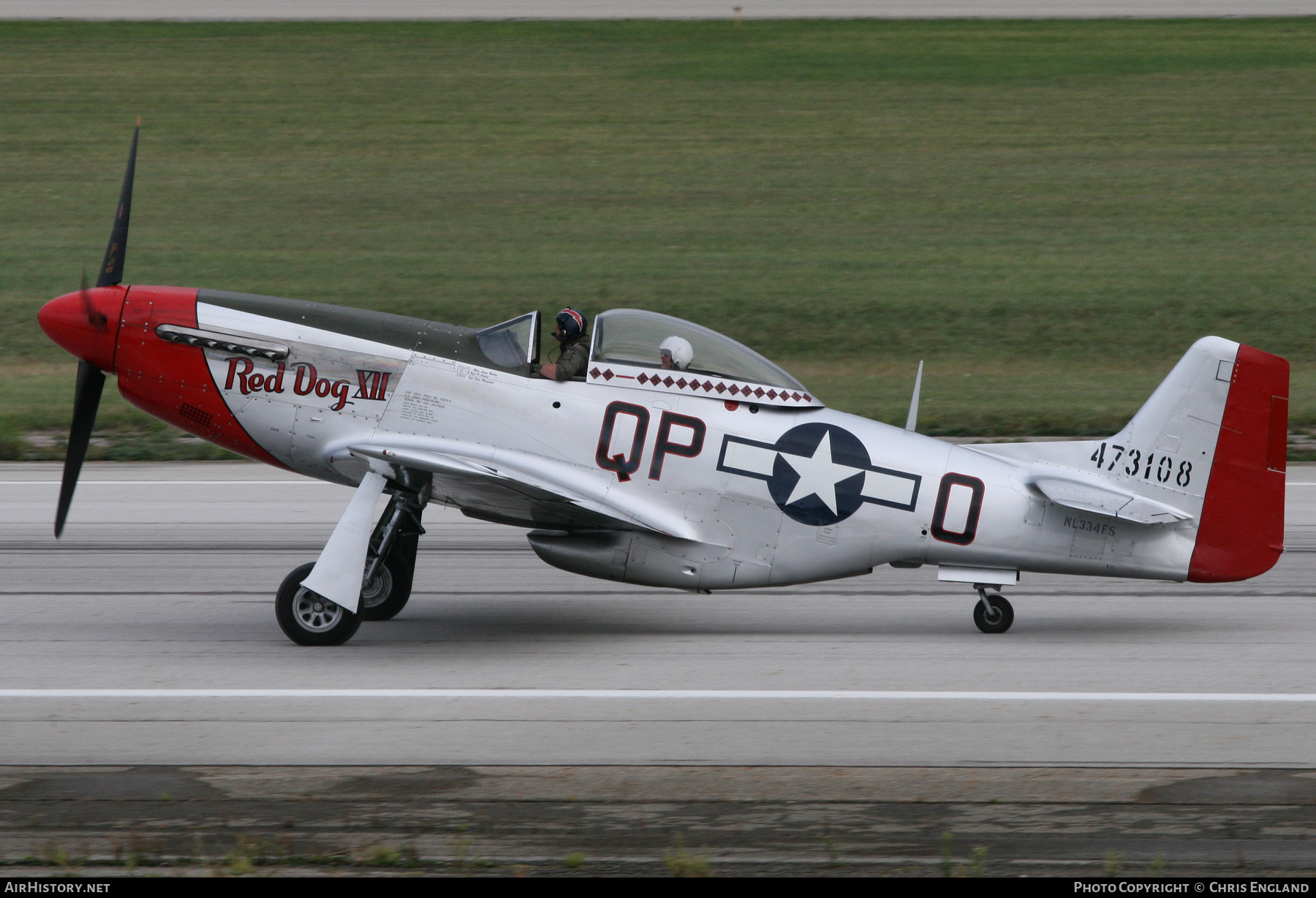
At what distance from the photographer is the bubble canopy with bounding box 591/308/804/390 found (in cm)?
975

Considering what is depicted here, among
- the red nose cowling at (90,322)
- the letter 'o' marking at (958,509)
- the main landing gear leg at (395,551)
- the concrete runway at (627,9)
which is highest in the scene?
the concrete runway at (627,9)

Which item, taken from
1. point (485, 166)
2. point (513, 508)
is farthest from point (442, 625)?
point (485, 166)

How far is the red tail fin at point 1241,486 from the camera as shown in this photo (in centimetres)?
955

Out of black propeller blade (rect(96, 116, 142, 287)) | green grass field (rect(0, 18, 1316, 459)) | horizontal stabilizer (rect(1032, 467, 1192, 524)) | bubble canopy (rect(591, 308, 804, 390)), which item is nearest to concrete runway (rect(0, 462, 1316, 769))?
horizontal stabilizer (rect(1032, 467, 1192, 524))

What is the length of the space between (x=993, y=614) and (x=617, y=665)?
Answer: 2797mm

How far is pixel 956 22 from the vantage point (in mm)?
41938

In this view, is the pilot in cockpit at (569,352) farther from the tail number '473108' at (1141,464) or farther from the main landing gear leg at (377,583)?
the tail number '473108' at (1141,464)

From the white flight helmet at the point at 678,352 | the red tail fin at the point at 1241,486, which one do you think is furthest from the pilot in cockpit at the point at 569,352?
the red tail fin at the point at 1241,486

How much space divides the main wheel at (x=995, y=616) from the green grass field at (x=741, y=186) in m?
6.95

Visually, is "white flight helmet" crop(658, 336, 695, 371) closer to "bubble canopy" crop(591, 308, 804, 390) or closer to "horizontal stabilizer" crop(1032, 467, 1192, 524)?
"bubble canopy" crop(591, 308, 804, 390)

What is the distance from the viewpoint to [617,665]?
30.7 feet

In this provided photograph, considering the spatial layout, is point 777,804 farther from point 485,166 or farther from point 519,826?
point 485,166

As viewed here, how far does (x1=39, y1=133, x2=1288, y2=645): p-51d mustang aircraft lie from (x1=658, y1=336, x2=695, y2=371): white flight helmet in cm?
2

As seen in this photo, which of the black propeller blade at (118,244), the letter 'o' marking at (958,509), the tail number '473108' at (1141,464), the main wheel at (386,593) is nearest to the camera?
the letter 'o' marking at (958,509)
